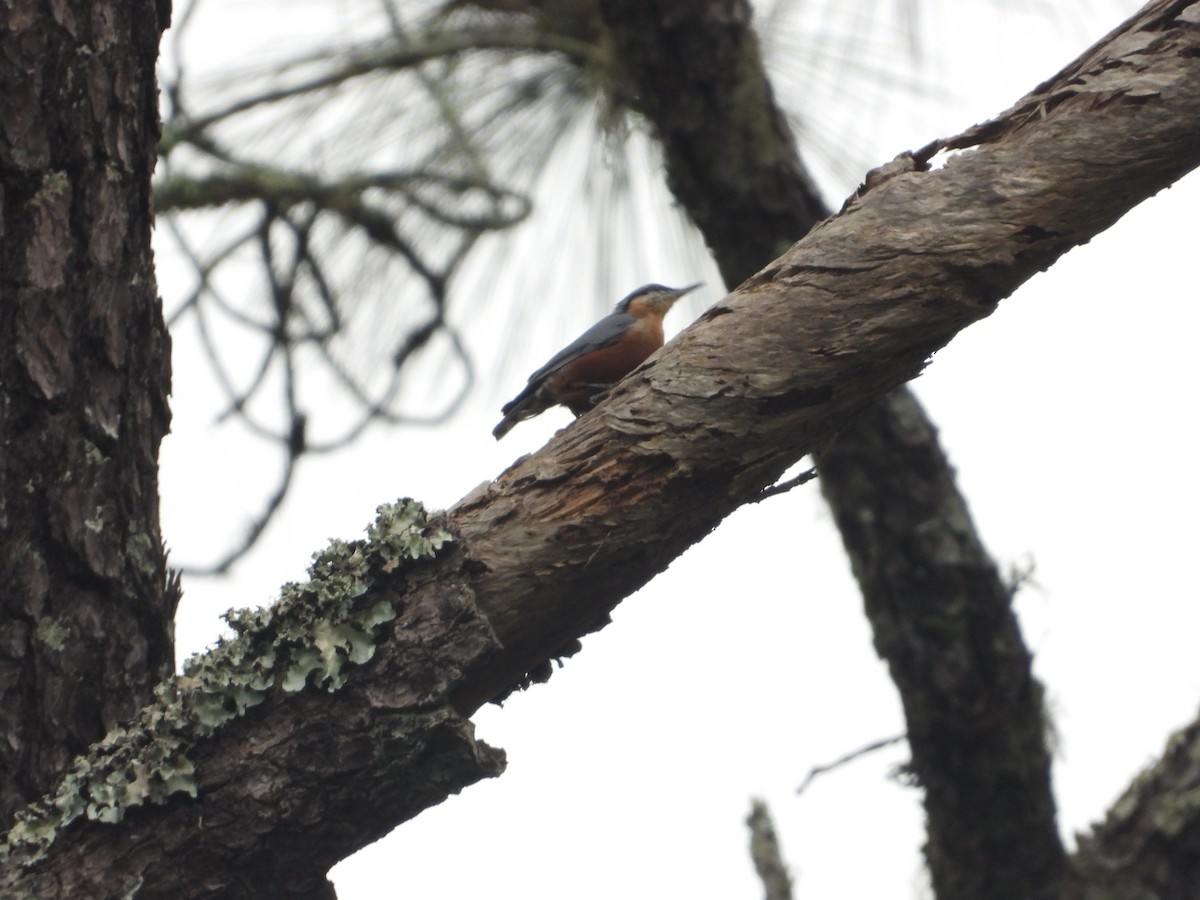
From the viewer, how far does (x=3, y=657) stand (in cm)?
186

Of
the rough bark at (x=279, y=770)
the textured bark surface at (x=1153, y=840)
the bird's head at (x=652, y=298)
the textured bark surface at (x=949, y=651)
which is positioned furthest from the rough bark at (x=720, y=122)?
the rough bark at (x=279, y=770)

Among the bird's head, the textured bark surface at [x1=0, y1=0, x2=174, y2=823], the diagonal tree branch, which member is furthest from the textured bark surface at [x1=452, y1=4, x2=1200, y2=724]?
the bird's head

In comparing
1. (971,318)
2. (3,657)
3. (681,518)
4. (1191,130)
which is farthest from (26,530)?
(1191,130)

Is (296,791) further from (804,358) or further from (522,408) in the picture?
(522,408)

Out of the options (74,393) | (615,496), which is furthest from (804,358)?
(74,393)

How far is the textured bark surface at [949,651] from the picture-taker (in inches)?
118

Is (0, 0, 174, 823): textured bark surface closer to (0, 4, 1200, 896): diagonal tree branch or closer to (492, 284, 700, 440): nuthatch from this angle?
(0, 4, 1200, 896): diagonal tree branch

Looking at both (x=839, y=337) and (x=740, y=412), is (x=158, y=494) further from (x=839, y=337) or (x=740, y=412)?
(x=839, y=337)

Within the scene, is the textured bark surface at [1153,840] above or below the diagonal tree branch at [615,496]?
below

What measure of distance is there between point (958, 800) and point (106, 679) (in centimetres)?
190

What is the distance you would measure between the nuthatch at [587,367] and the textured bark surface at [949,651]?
0.63 m

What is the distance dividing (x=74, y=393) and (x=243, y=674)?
0.50 meters

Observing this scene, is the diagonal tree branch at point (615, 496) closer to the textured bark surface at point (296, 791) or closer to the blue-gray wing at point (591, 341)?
the textured bark surface at point (296, 791)

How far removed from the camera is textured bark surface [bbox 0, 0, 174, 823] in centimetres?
189
